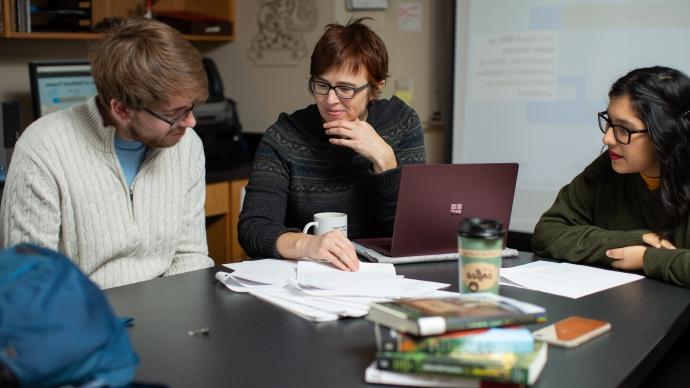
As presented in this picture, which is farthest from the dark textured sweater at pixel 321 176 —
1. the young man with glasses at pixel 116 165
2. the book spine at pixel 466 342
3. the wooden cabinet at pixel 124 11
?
the wooden cabinet at pixel 124 11

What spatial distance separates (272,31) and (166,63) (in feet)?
7.02

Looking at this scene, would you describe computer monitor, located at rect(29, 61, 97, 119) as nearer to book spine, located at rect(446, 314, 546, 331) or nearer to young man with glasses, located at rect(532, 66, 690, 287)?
young man with glasses, located at rect(532, 66, 690, 287)

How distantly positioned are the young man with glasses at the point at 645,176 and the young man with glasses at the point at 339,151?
0.48m

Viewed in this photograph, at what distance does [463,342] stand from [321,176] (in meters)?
1.12

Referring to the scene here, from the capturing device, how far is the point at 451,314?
1.12 m

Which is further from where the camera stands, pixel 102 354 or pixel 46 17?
pixel 46 17

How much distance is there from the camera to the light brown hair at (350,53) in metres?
→ 2.04

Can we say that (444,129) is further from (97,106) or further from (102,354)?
(102,354)

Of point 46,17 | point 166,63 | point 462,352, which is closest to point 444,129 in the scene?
point 46,17

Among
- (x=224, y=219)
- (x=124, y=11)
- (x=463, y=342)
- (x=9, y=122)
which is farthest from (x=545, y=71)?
(x=463, y=342)

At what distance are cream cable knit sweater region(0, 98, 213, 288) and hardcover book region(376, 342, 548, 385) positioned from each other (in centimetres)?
94

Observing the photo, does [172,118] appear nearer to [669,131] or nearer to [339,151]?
[339,151]

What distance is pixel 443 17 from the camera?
3.46 meters

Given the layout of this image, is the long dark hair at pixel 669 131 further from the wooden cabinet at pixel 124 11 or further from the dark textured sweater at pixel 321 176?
the wooden cabinet at pixel 124 11
